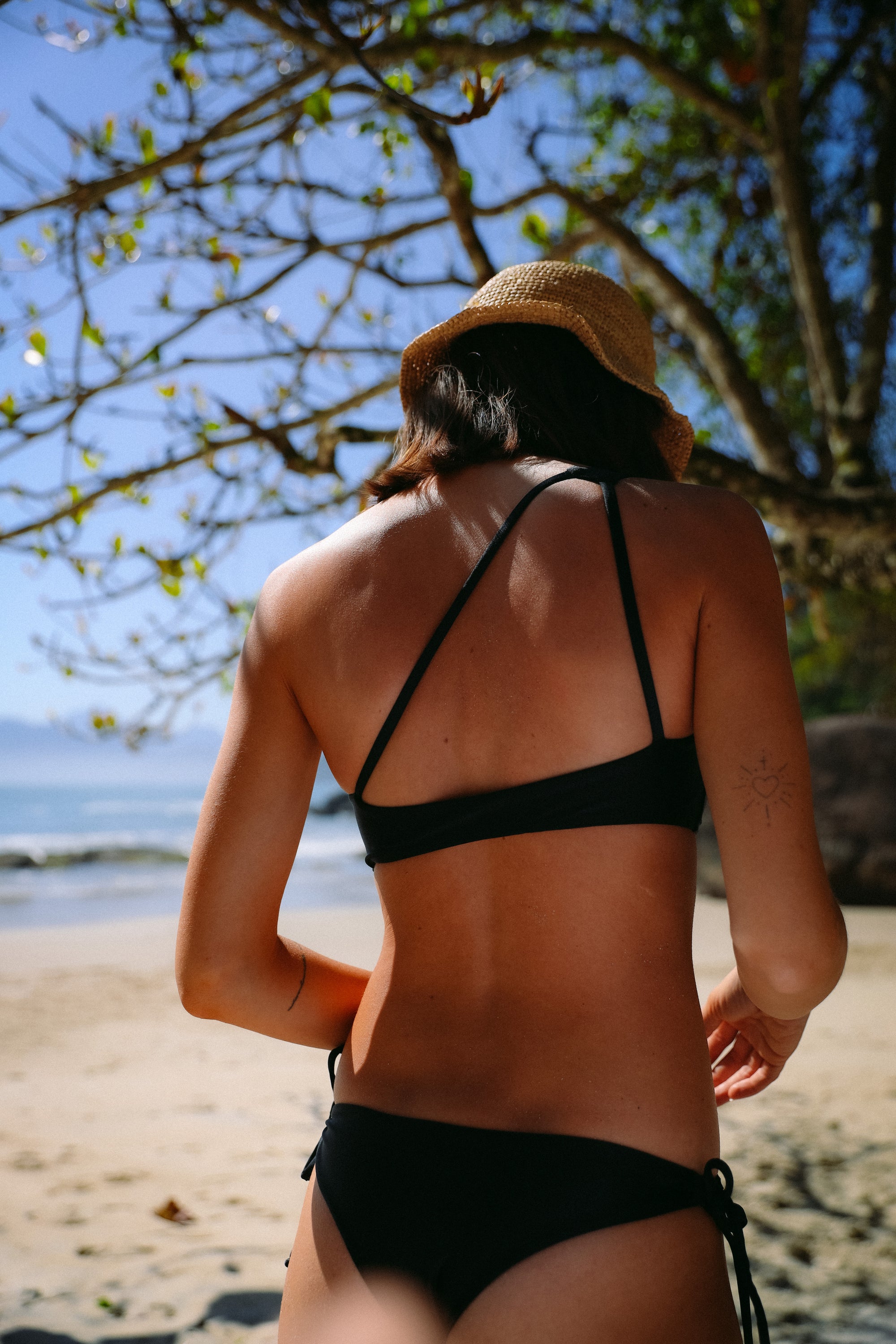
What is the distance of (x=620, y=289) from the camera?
1.55 metres

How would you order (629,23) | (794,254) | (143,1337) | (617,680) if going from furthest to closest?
1. (629,23)
2. (794,254)
3. (143,1337)
4. (617,680)

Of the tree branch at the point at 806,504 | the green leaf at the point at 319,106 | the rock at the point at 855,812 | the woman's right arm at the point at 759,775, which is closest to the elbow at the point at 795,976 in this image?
the woman's right arm at the point at 759,775

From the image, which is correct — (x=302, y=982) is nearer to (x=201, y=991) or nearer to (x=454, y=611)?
(x=201, y=991)

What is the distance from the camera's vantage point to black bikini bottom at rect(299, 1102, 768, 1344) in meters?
1.08

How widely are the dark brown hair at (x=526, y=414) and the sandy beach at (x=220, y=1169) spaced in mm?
2545

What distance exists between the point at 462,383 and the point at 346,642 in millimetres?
462

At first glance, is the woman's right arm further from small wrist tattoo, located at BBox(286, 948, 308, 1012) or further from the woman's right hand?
small wrist tattoo, located at BBox(286, 948, 308, 1012)

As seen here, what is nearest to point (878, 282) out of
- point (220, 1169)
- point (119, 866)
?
point (220, 1169)

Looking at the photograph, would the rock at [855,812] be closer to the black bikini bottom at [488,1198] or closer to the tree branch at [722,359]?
the tree branch at [722,359]

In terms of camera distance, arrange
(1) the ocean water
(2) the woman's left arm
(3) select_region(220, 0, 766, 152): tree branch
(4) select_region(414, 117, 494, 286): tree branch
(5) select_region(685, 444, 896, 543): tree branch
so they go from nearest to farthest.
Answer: (2) the woman's left arm, (3) select_region(220, 0, 766, 152): tree branch, (4) select_region(414, 117, 494, 286): tree branch, (5) select_region(685, 444, 896, 543): tree branch, (1) the ocean water

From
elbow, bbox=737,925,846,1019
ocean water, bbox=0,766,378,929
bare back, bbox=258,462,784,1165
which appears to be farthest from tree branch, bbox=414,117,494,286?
ocean water, bbox=0,766,378,929

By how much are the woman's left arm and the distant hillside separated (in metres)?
47.2

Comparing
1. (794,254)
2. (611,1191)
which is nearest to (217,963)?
(611,1191)

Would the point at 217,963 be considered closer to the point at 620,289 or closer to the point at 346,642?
the point at 346,642
